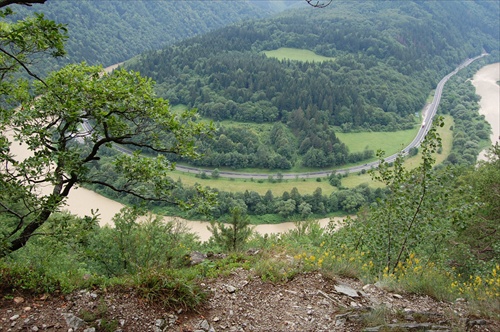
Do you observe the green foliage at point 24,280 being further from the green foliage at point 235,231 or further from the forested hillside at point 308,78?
the forested hillside at point 308,78

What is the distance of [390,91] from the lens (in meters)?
96.5

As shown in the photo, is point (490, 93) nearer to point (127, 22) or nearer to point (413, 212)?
point (413, 212)

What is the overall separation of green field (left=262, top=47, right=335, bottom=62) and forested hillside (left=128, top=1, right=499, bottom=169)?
2.24 meters

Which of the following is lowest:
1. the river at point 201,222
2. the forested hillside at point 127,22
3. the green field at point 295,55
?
the river at point 201,222

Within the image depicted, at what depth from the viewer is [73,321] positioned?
587cm

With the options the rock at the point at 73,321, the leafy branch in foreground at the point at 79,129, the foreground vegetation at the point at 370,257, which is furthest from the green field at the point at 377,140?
the rock at the point at 73,321

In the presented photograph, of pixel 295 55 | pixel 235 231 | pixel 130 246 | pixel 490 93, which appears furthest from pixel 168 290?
pixel 490 93

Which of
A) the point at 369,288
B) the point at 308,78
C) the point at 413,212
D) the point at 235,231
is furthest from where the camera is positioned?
the point at 308,78

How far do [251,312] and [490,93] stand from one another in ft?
395

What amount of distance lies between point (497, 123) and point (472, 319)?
95.6 meters

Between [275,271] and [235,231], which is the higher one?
[275,271]

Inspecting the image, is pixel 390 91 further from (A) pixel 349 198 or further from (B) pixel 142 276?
(B) pixel 142 276

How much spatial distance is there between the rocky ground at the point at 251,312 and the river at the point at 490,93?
7275 centimetres

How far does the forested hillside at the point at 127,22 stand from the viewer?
113 meters
